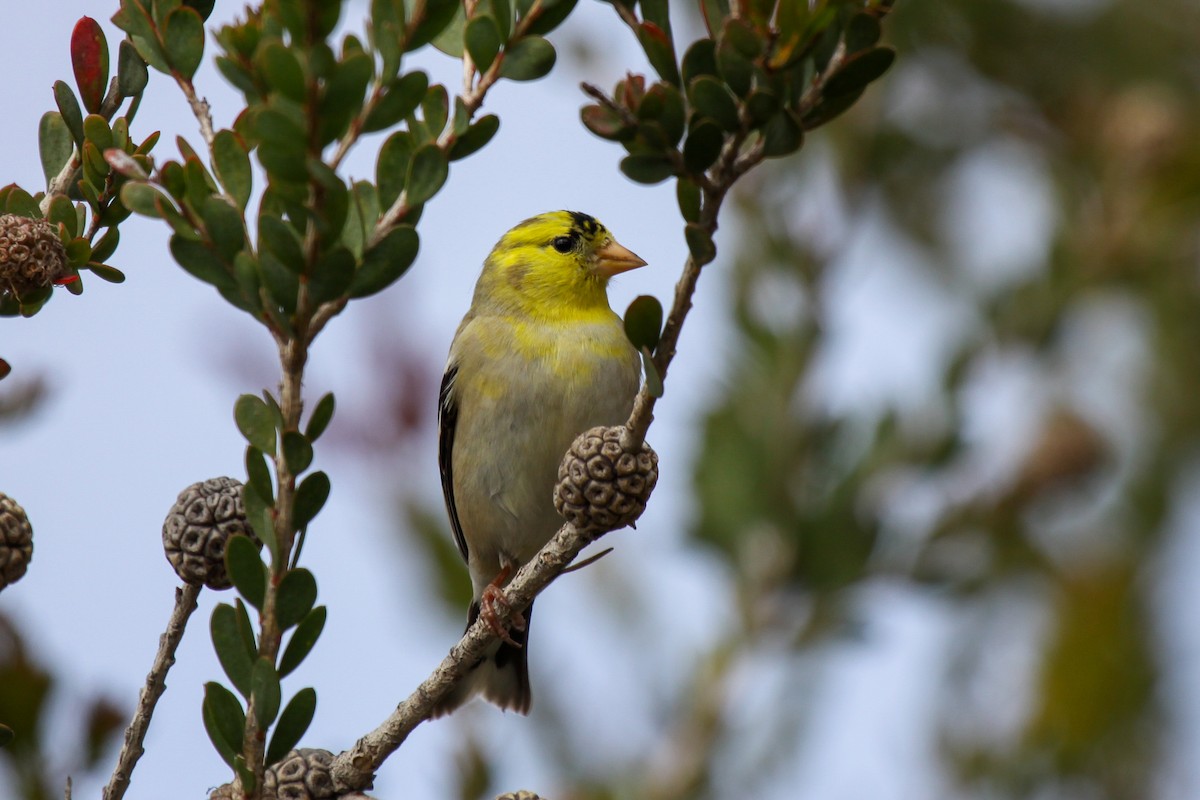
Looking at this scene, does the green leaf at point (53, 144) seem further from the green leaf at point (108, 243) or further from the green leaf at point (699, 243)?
the green leaf at point (699, 243)

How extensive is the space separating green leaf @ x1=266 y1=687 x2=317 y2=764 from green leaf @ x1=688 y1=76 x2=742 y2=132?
721 mm

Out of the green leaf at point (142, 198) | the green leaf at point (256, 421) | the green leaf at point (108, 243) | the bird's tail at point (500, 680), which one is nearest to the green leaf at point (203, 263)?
the green leaf at point (142, 198)

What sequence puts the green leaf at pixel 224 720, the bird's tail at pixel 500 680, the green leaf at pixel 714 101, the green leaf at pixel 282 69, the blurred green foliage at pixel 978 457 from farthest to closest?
the bird's tail at pixel 500 680, the blurred green foliage at pixel 978 457, the green leaf at pixel 224 720, the green leaf at pixel 714 101, the green leaf at pixel 282 69

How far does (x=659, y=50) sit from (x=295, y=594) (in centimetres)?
67

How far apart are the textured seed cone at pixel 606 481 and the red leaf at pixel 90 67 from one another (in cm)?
75

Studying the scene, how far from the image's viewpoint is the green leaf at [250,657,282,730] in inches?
51.9

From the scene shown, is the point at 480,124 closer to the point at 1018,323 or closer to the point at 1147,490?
the point at 1018,323

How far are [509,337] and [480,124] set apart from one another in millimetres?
2527

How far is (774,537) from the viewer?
3.44 meters

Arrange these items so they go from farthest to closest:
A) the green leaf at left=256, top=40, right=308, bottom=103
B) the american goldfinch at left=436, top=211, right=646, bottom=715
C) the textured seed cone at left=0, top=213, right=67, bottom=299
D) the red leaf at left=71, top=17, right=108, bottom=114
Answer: the american goldfinch at left=436, top=211, right=646, bottom=715 → the red leaf at left=71, top=17, right=108, bottom=114 → the textured seed cone at left=0, top=213, right=67, bottom=299 → the green leaf at left=256, top=40, right=308, bottom=103

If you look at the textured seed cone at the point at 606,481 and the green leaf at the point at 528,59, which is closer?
the green leaf at the point at 528,59

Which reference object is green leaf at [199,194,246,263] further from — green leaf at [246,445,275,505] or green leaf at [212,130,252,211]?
green leaf at [246,445,275,505]

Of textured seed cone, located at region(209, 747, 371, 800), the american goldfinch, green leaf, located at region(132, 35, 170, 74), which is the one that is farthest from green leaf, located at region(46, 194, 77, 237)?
the american goldfinch

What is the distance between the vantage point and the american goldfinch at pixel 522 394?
365 cm
